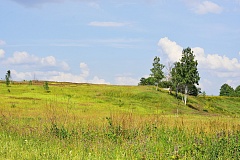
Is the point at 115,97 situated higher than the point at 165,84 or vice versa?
the point at 165,84

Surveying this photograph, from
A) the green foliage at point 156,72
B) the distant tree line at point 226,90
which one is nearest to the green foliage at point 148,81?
the green foliage at point 156,72

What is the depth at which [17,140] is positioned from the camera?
47.5 ft

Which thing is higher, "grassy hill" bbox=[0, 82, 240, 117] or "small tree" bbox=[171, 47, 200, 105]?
"small tree" bbox=[171, 47, 200, 105]

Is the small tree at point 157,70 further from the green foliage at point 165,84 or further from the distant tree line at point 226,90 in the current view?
the distant tree line at point 226,90

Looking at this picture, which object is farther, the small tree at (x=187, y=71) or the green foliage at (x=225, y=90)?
the green foliage at (x=225, y=90)

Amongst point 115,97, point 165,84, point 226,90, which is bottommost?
point 115,97

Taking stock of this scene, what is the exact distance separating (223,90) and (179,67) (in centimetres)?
10380

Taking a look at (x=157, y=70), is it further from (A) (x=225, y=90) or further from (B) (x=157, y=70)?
(A) (x=225, y=90)

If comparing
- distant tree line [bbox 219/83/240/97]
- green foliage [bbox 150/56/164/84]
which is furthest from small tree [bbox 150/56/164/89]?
distant tree line [bbox 219/83/240/97]

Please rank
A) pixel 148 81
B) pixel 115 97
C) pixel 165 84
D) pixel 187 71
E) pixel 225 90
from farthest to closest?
pixel 225 90 → pixel 148 81 → pixel 165 84 → pixel 187 71 → pixel 115 97

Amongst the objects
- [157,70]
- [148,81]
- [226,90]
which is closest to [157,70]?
[157,70]

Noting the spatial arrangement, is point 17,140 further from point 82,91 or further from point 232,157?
point 82,91

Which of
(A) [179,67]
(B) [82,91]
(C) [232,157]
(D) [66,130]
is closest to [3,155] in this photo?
(D) [66,130]

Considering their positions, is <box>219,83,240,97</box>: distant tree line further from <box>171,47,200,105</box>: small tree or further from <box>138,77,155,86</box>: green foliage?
<box>171,47,200,105</box>: small tree
